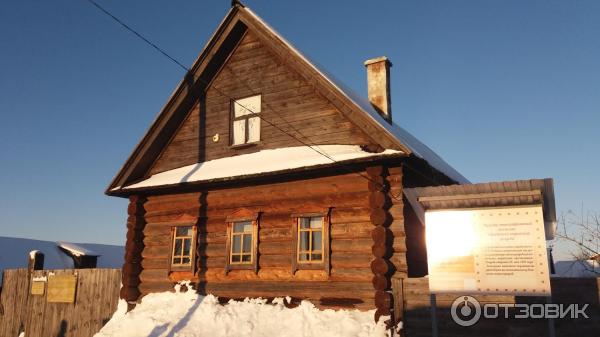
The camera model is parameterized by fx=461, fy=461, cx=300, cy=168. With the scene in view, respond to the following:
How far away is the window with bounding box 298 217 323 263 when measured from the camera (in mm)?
10906

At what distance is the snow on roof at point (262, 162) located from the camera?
1052 cm

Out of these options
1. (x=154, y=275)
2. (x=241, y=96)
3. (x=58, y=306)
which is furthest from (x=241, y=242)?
(x=58, y=306)

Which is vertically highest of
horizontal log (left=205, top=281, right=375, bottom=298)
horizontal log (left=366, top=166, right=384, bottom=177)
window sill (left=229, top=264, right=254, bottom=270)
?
horizontal log (left=366, top=166, right=384, bottom=177)

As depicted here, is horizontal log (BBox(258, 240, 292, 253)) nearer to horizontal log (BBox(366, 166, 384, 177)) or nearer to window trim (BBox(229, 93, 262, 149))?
horizontal log (BBox(366, 166, 384, 177))

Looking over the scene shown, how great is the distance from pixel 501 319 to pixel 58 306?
13.6 m

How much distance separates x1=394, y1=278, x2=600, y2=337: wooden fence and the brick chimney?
6871 millimetres

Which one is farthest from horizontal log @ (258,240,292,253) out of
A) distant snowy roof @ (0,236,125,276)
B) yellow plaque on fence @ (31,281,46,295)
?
distant snowy roof @ (0,236,125,276)

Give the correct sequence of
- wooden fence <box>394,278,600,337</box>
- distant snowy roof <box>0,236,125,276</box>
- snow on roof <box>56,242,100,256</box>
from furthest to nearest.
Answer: distant snowy roof <box>0,236,125,276</box> < snow on roof <box>56,242,100,256</box> < wooden fence <box>394,278,600,337</box>

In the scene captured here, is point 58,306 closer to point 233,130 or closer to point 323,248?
point 233,130

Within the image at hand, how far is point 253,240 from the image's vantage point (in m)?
11.8

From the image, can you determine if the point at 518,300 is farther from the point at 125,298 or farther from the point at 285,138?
the point at 125,298

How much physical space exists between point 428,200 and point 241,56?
784 centimetres

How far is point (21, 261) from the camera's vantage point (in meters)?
33.9

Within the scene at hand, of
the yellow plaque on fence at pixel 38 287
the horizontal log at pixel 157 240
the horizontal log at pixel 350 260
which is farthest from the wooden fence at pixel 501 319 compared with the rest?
the yellow plaque on fence at pixel 38 287
